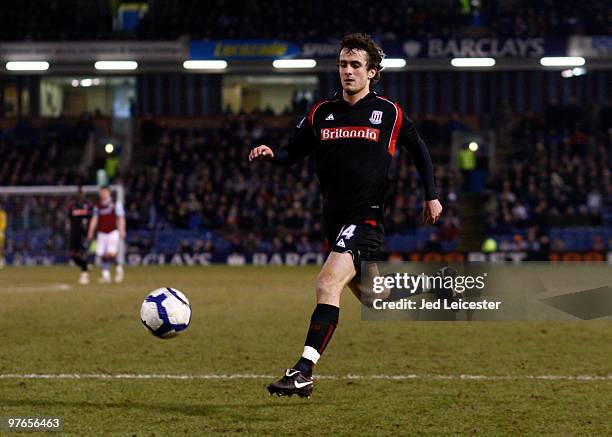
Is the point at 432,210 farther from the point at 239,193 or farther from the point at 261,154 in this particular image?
the point at 239,193

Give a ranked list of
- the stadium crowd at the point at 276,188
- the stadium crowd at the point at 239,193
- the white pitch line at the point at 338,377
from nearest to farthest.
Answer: the white pitch line at the point at 338,377 < the stadium crowd at the point at 276,188 < the stadium crowd at the point at 239,193

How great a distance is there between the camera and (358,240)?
6590 mm

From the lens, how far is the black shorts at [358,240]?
6551 mm

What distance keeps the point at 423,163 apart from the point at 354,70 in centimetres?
82

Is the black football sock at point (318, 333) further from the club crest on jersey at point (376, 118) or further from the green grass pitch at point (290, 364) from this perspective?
the club crest on jersey at point (376, 118)

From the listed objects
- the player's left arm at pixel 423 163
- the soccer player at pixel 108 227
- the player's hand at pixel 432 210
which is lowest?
the soccer player at pixel 108 227

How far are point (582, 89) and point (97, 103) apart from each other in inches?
827

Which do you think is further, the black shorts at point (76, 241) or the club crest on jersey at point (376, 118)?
the black shorts at point (76, 241)

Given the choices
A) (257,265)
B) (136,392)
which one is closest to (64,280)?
(257,265)

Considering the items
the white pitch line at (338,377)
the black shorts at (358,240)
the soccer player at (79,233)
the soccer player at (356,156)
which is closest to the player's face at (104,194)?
the soccer player at (79,233)

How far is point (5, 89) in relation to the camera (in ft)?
140

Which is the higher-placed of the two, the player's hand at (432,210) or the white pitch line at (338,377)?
the player's hand at (432,210)

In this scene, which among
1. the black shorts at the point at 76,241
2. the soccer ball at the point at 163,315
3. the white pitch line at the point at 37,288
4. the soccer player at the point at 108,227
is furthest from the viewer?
the black shorts at the point at 76,241

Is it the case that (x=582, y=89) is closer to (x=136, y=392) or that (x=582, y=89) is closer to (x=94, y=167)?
(x=94, y=167)
